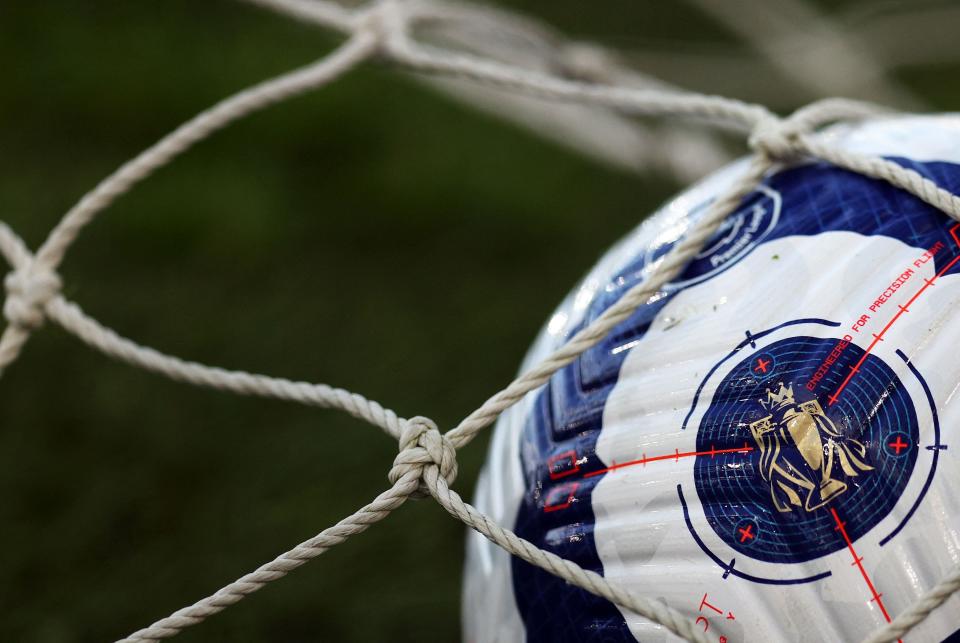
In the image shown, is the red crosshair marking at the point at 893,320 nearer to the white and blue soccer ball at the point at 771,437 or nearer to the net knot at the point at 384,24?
the white and blue soccer ball at the point at 771,437

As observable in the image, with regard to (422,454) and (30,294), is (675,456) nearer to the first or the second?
(422,454)

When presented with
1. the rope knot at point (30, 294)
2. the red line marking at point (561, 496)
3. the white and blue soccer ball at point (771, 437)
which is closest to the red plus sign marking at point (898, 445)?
the white and blue soccer ball at point (771, 437)

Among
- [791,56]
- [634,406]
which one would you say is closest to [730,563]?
[634,406]

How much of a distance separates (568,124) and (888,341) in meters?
1.10

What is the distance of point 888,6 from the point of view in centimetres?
220

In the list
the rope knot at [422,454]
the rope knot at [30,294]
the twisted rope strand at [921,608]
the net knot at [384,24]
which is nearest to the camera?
the twisted rope strand at [921,608]

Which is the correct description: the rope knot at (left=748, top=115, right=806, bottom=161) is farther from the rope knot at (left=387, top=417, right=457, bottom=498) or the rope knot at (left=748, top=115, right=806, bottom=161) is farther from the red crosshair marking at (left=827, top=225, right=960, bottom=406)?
the rope knot at (left=387, top=417, right=457, bottom=498)

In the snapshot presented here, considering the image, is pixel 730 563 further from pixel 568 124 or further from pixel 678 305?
pixel 568 124

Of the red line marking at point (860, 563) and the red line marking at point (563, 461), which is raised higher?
the red line marking at point (563, 461)

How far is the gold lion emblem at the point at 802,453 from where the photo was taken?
1.84ft

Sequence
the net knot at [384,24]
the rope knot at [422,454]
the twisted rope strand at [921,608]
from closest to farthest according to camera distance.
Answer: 1. the twisted rope strand at [921,608]
2. the rope knot at [422,454]
3. the net knot at [384,24]

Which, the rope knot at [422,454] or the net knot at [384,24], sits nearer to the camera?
the rope knot at [422,454]

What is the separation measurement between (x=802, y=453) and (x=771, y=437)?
2 cm

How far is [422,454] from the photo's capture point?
618mm
